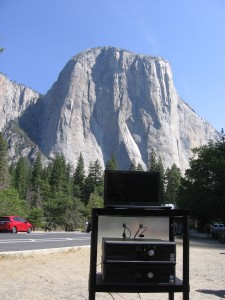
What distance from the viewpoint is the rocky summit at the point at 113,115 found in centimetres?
15650

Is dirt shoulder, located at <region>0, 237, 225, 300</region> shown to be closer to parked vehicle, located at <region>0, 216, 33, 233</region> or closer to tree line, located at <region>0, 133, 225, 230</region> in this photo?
parked vehicle, located at <region>0, 216, 33, 233</region>

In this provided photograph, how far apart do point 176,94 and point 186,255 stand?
17613cm

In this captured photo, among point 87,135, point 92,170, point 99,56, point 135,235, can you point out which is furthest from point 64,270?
point 99,56

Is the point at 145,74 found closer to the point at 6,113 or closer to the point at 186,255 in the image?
the point at 6,113

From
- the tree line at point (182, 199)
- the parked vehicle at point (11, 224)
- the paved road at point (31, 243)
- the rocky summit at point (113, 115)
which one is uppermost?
the rocky summit at point (113, 115)

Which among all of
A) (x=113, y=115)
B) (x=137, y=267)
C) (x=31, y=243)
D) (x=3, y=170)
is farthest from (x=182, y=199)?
(x=113, y=115)

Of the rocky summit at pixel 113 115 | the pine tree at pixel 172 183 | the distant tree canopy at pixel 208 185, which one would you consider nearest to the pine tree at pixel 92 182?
the pine tree at pixel 172 183

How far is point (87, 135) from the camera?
160 metres

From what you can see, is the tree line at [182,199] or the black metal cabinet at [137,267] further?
the tree line at [182,199]

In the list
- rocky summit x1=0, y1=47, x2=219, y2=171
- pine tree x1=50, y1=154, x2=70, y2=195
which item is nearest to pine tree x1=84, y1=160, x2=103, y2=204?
pine tree x1=50, y1=154, x2=70, y2=195

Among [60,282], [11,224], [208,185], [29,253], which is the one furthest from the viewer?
[208,185]

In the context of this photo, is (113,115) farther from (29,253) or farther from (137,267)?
(137,267)

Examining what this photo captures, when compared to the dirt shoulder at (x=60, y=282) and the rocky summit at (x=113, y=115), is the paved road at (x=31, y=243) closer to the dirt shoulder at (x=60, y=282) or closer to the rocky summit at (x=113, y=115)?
the dirt shoulder at (x=60, y=282)

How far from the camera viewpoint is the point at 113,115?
536 ft
